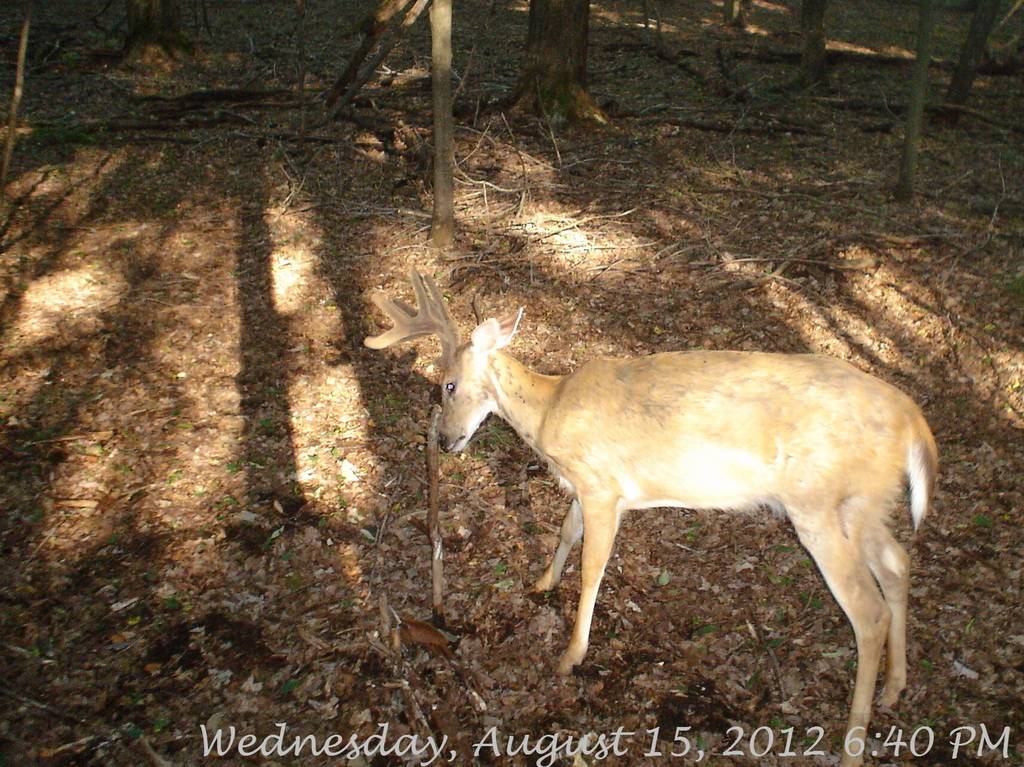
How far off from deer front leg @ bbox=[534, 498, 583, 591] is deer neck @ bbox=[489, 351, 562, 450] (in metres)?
0.63

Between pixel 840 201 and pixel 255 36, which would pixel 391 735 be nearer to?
pixel 840 201

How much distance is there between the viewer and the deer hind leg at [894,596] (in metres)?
4.36

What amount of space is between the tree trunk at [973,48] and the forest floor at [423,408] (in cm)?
123

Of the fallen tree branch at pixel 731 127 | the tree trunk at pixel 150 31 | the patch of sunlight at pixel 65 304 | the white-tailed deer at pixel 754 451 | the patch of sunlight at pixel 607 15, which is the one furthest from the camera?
the patch of sunlight at pixel 607 15

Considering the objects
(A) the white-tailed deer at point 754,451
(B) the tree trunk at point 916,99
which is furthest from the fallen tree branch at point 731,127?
(A) the white-tailed deer at point 754,451

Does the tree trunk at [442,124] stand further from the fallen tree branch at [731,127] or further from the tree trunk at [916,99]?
the tree trunk at [916,99]

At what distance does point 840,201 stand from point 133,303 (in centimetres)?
901

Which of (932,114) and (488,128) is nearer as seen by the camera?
(488,128)

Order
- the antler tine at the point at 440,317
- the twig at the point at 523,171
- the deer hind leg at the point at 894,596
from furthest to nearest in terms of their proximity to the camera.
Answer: the twig at the point at 523,171 < the antler tine at the point at 440,317 < the deer hind leg at the point at 894,596

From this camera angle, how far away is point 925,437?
4105 mm

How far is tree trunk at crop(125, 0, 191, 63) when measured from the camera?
1473cm

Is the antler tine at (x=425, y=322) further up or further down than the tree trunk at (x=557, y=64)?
further down

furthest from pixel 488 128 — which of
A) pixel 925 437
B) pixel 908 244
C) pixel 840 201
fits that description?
pixel 925 437

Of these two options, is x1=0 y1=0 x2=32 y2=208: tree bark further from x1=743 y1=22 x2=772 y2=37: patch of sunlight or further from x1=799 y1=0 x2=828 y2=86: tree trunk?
x1=743 y1=22 x2=772 y2=37: patch of sunlight
